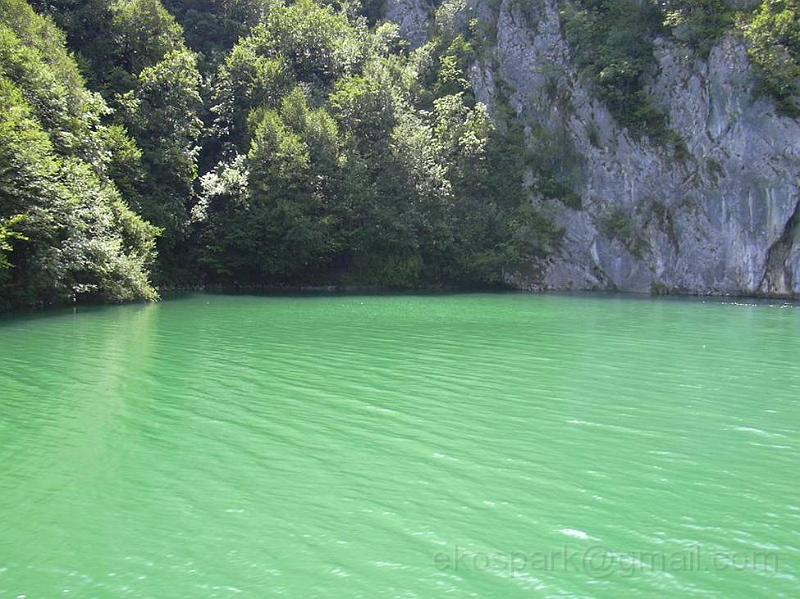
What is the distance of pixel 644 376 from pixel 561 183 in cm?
3900

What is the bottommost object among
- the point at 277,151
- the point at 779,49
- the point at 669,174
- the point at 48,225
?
the point at 48,225

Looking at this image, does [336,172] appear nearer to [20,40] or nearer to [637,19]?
[20,40]

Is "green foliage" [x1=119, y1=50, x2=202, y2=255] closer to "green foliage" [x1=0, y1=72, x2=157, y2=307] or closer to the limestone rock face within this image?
"green foliage" [x1=0, y1=72, x2=157, y2=307]

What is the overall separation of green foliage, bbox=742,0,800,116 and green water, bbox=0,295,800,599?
3274 cm

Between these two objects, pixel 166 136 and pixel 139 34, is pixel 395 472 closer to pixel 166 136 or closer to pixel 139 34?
pixel 166 136

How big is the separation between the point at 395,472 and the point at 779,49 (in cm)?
4618

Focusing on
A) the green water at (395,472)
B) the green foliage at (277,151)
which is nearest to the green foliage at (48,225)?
the green foliage at (277,151)

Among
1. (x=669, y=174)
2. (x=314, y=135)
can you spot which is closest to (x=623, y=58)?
(x=669, y=174)

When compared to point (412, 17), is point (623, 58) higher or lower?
lower

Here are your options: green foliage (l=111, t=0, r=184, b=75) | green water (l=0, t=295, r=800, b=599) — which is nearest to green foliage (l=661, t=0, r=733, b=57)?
green foliage (l=111, t=0, r=184, b=75)

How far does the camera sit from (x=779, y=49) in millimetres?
44250

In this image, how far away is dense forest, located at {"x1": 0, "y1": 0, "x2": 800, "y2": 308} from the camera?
140 ft

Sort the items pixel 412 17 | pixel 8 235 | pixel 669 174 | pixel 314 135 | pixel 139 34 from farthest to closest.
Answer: pixel 412 17, pixel 669 174, pixel 139 34, pixel 314 135, pixel 8 235

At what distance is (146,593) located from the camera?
598cm
